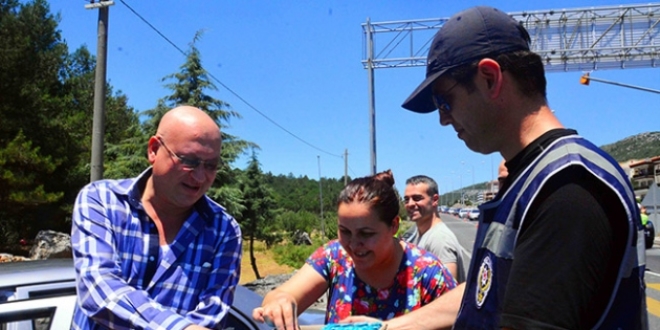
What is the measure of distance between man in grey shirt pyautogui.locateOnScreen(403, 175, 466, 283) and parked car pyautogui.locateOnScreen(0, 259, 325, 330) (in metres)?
1.46

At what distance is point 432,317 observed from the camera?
198 centimetres

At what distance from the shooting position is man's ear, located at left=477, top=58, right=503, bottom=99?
132 cm

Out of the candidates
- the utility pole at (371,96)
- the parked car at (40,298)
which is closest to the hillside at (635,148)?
the utility pole at (371,96)

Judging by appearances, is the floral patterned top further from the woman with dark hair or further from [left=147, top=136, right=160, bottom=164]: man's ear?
[left=147, top=136, right=160, bottom=164]: man's ear

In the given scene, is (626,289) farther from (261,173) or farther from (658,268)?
(261,173)

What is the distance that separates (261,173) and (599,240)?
2732 cm

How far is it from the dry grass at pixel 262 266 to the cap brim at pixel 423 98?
19232 mm

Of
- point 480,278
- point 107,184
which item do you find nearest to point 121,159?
point 107,184

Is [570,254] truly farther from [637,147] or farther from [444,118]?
[637,147]

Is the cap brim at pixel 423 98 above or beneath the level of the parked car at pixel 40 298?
above

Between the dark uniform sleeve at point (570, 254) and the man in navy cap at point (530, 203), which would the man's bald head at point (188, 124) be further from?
the dark uniform sleeve at point (570, 254)

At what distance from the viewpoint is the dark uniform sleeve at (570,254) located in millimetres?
1040

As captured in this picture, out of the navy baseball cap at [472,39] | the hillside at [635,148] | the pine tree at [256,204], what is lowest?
the pine tree at [256,204]

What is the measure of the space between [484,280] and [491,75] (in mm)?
447
